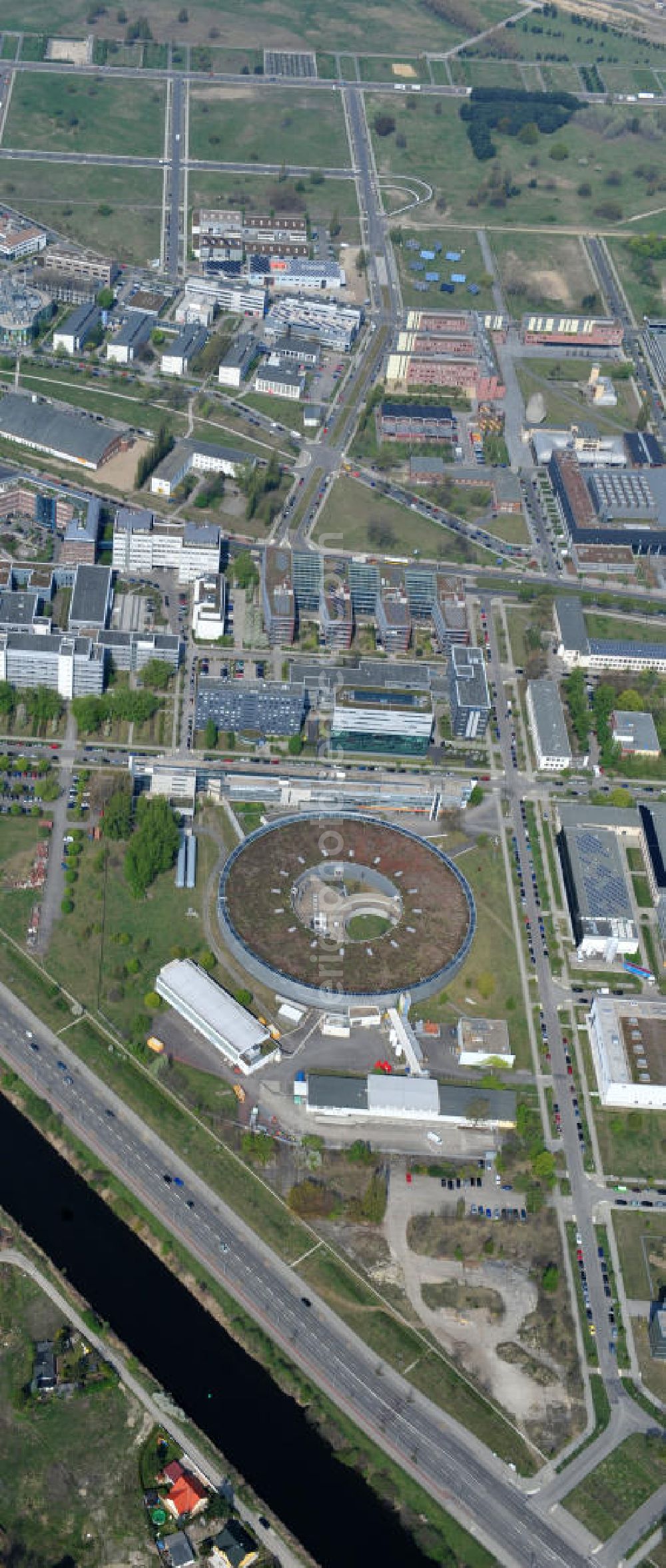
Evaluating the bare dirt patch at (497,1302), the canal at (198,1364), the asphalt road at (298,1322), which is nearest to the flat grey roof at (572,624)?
the bare dirt patch at (497,1302)

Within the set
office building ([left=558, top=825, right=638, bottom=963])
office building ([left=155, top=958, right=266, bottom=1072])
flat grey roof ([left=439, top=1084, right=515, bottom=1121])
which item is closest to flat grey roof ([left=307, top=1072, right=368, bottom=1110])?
office building ([left=155, top=958, right=266, bottom=1072])

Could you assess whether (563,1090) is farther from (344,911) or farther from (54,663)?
(54,663)

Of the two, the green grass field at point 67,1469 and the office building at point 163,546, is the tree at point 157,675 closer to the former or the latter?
the office building at point 163,546

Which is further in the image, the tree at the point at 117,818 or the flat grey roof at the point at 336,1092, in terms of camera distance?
the tree at the point at 117,818

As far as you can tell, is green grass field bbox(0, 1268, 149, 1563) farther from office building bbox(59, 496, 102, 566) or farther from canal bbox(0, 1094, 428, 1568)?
office building bbox(59, 496, 102, 566)

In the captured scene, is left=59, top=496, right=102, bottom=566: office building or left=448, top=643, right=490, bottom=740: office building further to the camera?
left=59, top=496, right=102, bottom=566: office building
